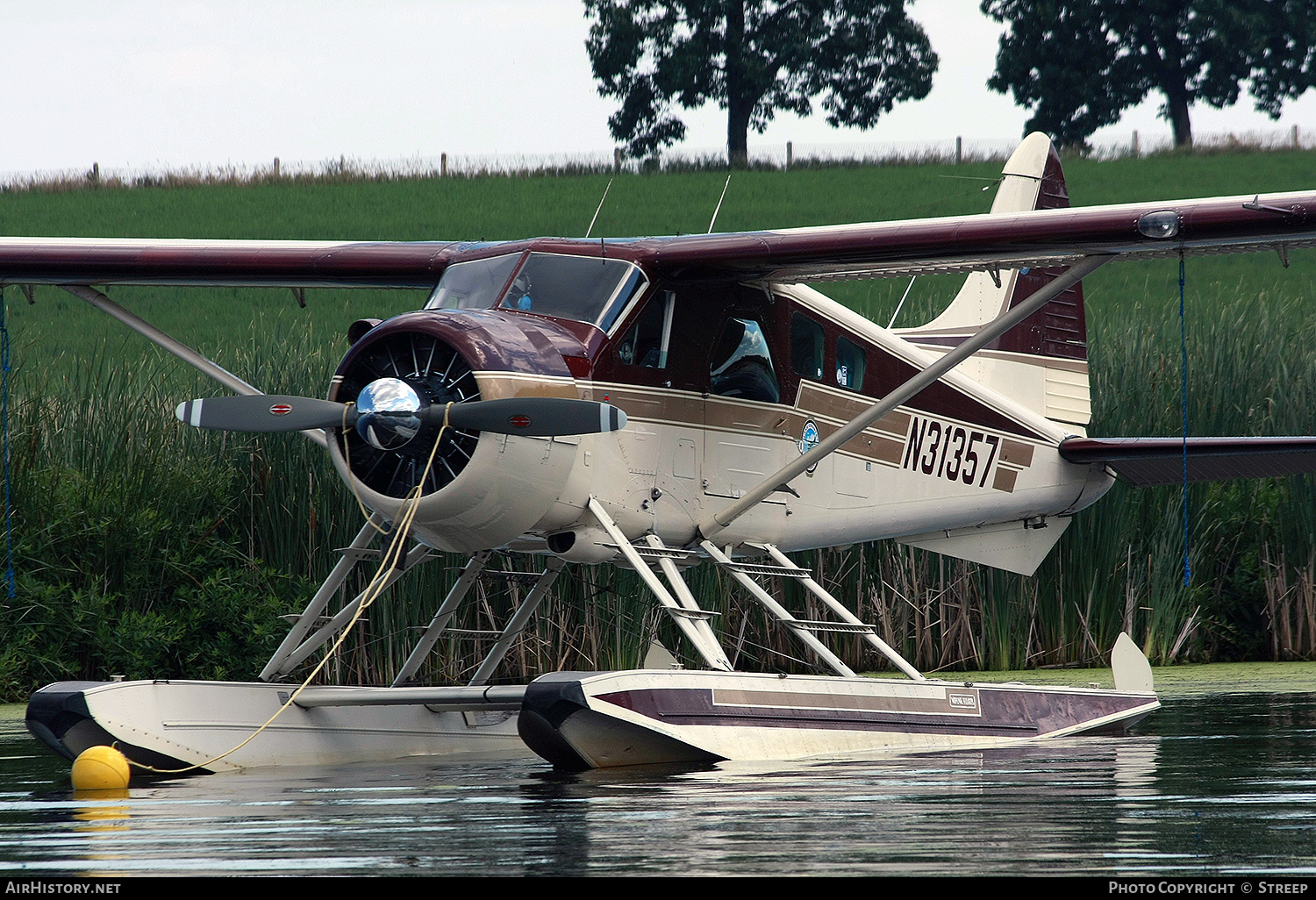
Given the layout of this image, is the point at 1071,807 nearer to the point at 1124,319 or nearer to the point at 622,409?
the point at 622,409

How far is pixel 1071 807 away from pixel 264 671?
4949 mm

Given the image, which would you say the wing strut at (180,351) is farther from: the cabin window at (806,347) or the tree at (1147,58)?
the tree at (1147,58)

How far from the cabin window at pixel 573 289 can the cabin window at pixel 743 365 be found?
2.58 ft

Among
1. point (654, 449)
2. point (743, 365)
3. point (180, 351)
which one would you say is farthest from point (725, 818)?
point (180, 351)

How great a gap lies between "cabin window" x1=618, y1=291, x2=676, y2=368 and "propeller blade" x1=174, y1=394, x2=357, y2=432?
1554 mm

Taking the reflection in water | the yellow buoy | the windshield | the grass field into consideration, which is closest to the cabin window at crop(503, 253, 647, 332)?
the windshield

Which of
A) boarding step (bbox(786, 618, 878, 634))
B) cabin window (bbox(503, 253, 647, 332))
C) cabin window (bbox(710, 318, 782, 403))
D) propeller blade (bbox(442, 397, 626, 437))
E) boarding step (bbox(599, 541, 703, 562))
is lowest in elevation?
boarding step (bbox(786, 618, 878, 634))

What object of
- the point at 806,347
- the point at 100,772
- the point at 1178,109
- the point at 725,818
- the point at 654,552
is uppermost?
the point at 1178,109

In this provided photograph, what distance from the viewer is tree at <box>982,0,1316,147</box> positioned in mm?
47938

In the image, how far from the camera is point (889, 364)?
9750mm

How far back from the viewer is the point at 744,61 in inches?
1815

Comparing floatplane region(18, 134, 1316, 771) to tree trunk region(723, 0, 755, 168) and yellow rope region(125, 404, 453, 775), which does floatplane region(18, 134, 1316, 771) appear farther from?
tree trunk region(723, 0, 755, 168)

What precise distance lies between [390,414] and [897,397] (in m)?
2.90

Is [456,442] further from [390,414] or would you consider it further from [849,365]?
[849,365]
